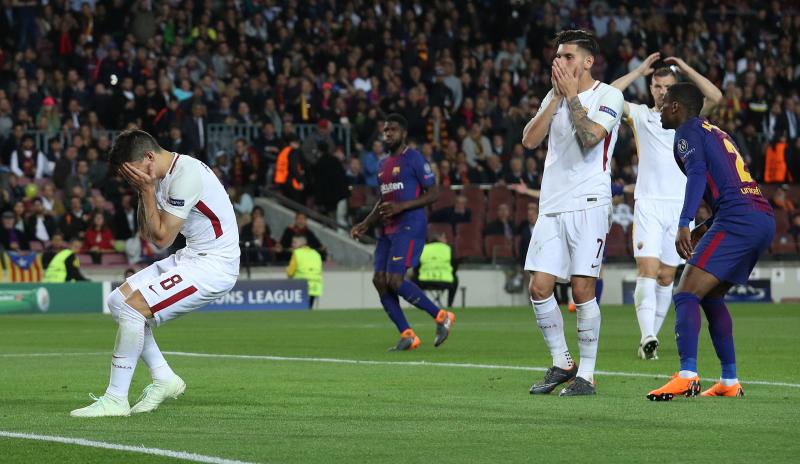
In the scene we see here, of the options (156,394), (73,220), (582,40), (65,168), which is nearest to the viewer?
(156,394)

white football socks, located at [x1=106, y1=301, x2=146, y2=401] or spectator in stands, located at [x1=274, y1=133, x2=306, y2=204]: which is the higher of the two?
spectator in stands, located at [x1=274, y1=133, x2=306, y2=204]

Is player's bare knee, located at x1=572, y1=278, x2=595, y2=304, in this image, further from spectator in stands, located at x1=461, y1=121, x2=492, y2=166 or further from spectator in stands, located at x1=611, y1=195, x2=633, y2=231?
spectator in stands, located at x1=461, y1=121, x2=492, y2=166

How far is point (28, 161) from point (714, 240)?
20385 mm

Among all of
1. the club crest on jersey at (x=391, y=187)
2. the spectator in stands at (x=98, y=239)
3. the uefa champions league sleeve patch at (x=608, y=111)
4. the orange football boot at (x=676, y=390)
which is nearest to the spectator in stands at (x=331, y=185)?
the spectator in stands at (x=98, y=239)

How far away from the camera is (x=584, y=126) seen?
9.83m

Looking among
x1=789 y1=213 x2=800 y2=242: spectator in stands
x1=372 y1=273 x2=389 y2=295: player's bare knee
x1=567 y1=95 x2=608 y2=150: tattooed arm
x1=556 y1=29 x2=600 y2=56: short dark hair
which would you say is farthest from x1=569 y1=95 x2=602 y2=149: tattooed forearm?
x1=789 y1=213 x2=800 y2=242: spectator in stands

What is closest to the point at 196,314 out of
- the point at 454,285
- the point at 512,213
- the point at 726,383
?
the point at 454,285

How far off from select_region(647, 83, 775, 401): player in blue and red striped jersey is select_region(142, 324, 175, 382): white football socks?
3.06 metres

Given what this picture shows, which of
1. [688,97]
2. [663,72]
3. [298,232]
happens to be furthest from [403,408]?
[298,232]

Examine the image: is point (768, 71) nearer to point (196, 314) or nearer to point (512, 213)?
point (512, 213)

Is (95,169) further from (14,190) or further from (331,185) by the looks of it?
(331,185)

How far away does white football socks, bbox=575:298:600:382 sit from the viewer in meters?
9.98

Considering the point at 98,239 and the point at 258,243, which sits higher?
the point at 98,239

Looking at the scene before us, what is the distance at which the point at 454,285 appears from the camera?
27844mm
